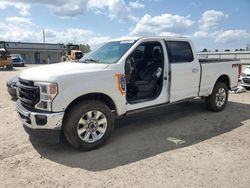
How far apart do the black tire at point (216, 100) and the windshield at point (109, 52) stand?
303cm

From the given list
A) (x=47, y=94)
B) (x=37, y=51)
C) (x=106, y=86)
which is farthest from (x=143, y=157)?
(x=37, y=51)

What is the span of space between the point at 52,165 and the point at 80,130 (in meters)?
0.74

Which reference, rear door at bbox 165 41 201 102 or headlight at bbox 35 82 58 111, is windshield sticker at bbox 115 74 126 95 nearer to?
headlight at bbox 35 82 58 111

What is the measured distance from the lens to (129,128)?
19.5 feet

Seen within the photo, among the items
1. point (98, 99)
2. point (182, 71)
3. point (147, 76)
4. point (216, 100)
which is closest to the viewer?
point (98, 99)

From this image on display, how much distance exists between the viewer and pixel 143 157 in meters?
4.41

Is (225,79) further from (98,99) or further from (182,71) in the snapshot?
(98,99)

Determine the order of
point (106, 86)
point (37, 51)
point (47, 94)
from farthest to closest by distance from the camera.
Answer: point (37, 51) < point (106, 86) < point (47, 94)

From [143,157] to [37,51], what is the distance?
199 feet

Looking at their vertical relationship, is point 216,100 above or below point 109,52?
below

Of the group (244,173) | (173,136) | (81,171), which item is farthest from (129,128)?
(244,173)

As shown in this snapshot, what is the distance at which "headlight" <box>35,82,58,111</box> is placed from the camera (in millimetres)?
4141

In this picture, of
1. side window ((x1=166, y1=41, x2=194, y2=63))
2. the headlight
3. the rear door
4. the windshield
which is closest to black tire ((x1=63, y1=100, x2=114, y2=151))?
the headlight

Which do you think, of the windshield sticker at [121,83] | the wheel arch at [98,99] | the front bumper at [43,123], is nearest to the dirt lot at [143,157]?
the front bumper at [43,123]
